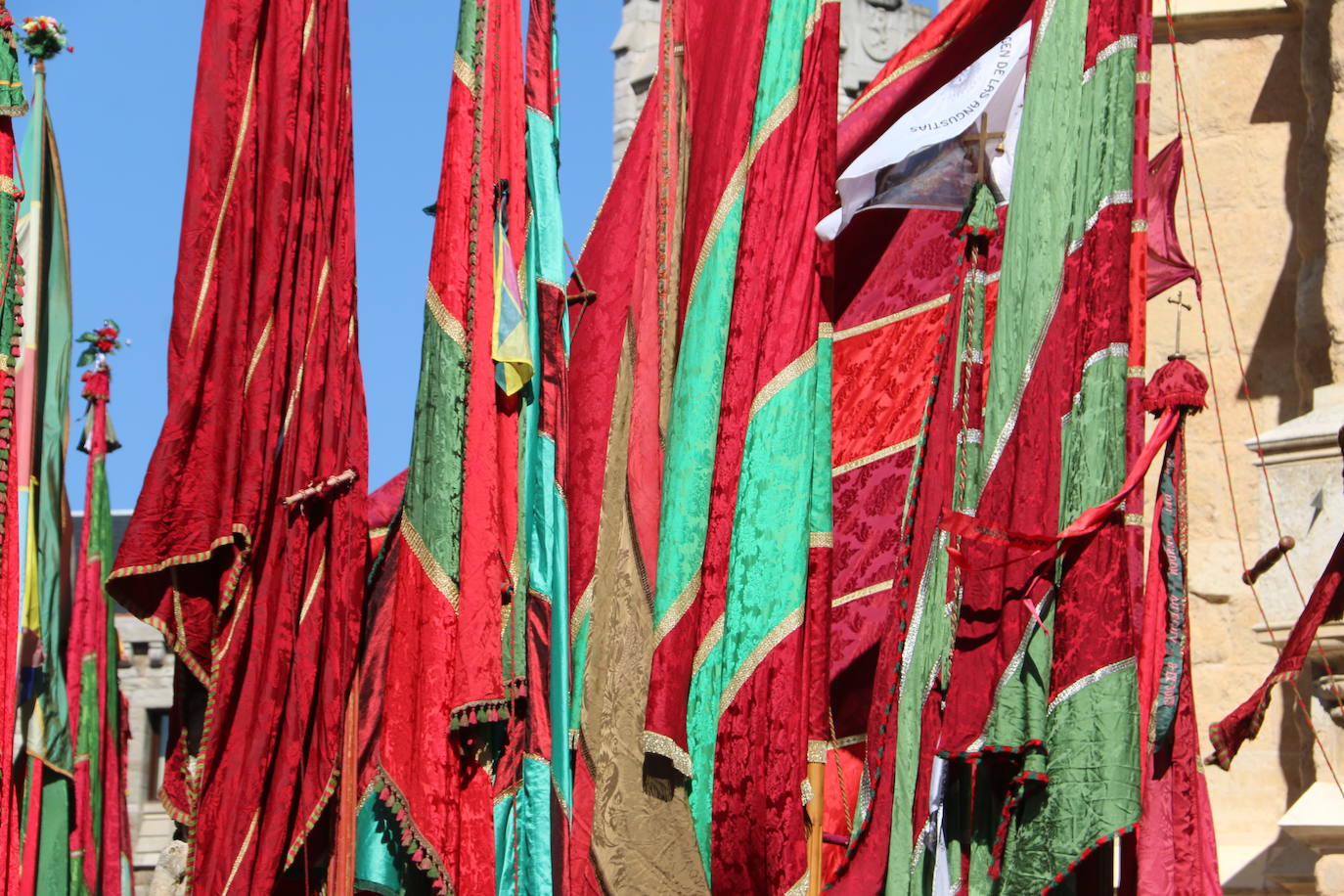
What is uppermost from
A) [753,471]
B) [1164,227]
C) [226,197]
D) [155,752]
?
[155,752]

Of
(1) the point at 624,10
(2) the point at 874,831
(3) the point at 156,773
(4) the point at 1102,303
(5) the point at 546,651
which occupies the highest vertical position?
(1) the point at 624,10

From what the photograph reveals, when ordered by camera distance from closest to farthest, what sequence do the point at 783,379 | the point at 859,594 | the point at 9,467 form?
1. the point at 783,379
2. the point at 859,594
3. the point at 9,467

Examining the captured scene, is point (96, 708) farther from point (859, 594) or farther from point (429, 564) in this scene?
point (859, 594)

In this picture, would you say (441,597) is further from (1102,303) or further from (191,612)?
(1102,303)

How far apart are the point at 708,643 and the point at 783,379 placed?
2.36 ft

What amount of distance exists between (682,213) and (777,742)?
1.66 meters

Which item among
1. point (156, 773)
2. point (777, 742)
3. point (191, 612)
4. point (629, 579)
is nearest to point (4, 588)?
point (191, 612)

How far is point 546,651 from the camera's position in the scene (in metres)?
6.78

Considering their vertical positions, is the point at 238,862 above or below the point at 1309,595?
below

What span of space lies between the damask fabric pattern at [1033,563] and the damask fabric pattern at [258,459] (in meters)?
1.59

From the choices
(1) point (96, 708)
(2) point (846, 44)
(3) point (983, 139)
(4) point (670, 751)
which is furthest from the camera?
(2) point (846, 44)

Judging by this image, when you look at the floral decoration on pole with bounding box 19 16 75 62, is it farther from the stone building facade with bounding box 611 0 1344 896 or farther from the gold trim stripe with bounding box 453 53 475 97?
the stone building facade with bounding box 611 0 1344 896

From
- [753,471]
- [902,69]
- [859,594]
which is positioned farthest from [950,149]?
[859,594]

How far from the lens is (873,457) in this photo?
23.7 feet
